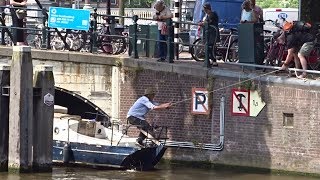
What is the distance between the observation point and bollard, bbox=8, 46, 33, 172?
67.4 feet

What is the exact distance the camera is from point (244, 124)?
2212 centimetres

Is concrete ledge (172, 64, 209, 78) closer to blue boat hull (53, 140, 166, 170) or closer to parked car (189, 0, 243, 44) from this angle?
blue boat hull (53, 140, 166, 170)

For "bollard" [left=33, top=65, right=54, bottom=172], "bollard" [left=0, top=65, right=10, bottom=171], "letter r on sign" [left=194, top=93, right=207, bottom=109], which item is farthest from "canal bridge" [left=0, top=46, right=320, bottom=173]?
"bollard" [left=0, top=65, right=10, bottom=171]

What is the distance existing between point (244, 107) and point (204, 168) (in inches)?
61.7

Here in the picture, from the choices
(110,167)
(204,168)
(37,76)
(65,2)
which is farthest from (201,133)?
(65,2)

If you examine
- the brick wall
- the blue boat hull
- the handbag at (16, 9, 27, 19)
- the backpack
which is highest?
the handbag at (16, 9, 27, 19)

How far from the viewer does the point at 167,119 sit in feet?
76.3

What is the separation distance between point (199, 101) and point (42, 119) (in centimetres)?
378

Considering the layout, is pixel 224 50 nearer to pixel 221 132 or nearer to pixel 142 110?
pixel 221 132

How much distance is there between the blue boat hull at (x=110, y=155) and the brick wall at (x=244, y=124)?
1203 millimetres

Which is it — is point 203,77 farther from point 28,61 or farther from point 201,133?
point 28,61

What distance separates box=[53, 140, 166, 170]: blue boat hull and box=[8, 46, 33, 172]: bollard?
5.50 feet

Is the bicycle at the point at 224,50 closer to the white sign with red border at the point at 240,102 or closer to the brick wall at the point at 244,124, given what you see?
the brick wall at the point at 244,124

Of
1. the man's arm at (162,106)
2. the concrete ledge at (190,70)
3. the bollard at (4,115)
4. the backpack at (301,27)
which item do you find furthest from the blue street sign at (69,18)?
the backpack at (301,27)
